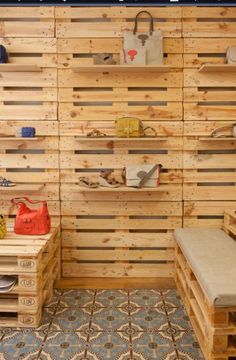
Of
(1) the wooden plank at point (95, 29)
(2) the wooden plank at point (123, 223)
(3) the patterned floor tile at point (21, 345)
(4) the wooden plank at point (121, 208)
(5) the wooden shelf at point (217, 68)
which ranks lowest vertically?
(3) the patterned floor tile at point (21, 345)

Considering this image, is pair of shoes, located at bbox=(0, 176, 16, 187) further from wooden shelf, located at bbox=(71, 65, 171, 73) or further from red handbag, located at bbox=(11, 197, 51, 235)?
wooden shelf, located at bbox=(71, 65, 171, 73)

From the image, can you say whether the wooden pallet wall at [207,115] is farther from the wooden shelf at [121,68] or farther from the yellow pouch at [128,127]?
the yellow pouch at [128,127]

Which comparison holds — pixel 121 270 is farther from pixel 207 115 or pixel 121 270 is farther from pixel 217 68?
pixel 217 68

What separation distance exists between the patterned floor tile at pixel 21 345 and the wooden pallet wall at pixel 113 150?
1256 mm

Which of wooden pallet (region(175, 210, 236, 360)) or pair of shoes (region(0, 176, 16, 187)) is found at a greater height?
pair of shoes (region(0, 176, 16, 187))

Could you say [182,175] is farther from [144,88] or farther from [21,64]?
[21,64]

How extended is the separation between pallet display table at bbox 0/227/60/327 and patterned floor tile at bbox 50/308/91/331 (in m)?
0.18

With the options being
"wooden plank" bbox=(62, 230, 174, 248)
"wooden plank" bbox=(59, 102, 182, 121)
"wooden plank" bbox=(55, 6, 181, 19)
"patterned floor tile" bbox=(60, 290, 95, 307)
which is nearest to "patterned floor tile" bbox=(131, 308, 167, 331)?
"patterned floor tile" bbox=(60, 290, 95, 307)

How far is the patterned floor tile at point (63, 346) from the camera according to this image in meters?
3.14

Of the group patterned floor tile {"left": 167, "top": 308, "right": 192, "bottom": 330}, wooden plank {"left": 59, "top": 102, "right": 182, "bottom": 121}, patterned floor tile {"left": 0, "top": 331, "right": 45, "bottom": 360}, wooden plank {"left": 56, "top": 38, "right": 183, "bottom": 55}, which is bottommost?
patterned floor tile {"left": 0, "top": 331, "right": 45, "bottom": 360}

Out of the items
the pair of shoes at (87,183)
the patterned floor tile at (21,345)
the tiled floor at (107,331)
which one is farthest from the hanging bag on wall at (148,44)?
the patterned floor tile at (21,345)

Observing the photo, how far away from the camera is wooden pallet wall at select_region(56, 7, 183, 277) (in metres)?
4.41

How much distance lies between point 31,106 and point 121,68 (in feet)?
3.71

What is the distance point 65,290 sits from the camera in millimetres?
4496
